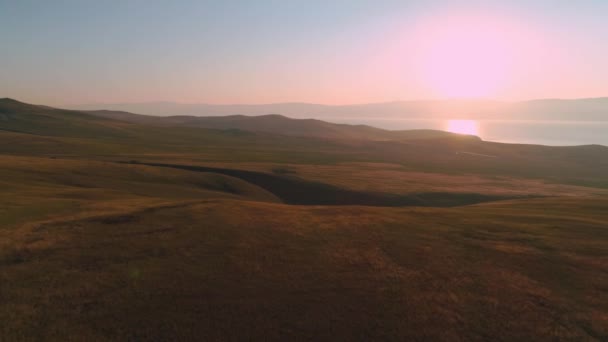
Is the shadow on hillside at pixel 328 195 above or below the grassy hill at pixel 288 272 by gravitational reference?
below

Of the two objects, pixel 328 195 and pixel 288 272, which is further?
pixel 328 195

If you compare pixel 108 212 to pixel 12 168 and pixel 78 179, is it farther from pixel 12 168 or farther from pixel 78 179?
pixel 12 168

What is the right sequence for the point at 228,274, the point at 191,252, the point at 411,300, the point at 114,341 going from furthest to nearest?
the point at 191,252
the point at 228,274
the point at 411,300
the point at 114,341

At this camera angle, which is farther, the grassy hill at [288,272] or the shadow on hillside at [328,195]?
the shadow on hillside at [328,195]

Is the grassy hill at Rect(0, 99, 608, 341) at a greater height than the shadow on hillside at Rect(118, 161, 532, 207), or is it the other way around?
the grassy hill at Rect(0, 99, 608, 341)

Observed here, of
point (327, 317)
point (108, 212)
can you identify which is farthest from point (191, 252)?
point (108, 212)

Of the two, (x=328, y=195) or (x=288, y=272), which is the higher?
(x=288, y=272)

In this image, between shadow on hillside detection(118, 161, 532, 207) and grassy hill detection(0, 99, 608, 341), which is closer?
grassy hill detection(0, 99, 608, 341)

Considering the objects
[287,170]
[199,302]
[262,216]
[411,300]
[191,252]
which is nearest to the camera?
[199,302]
